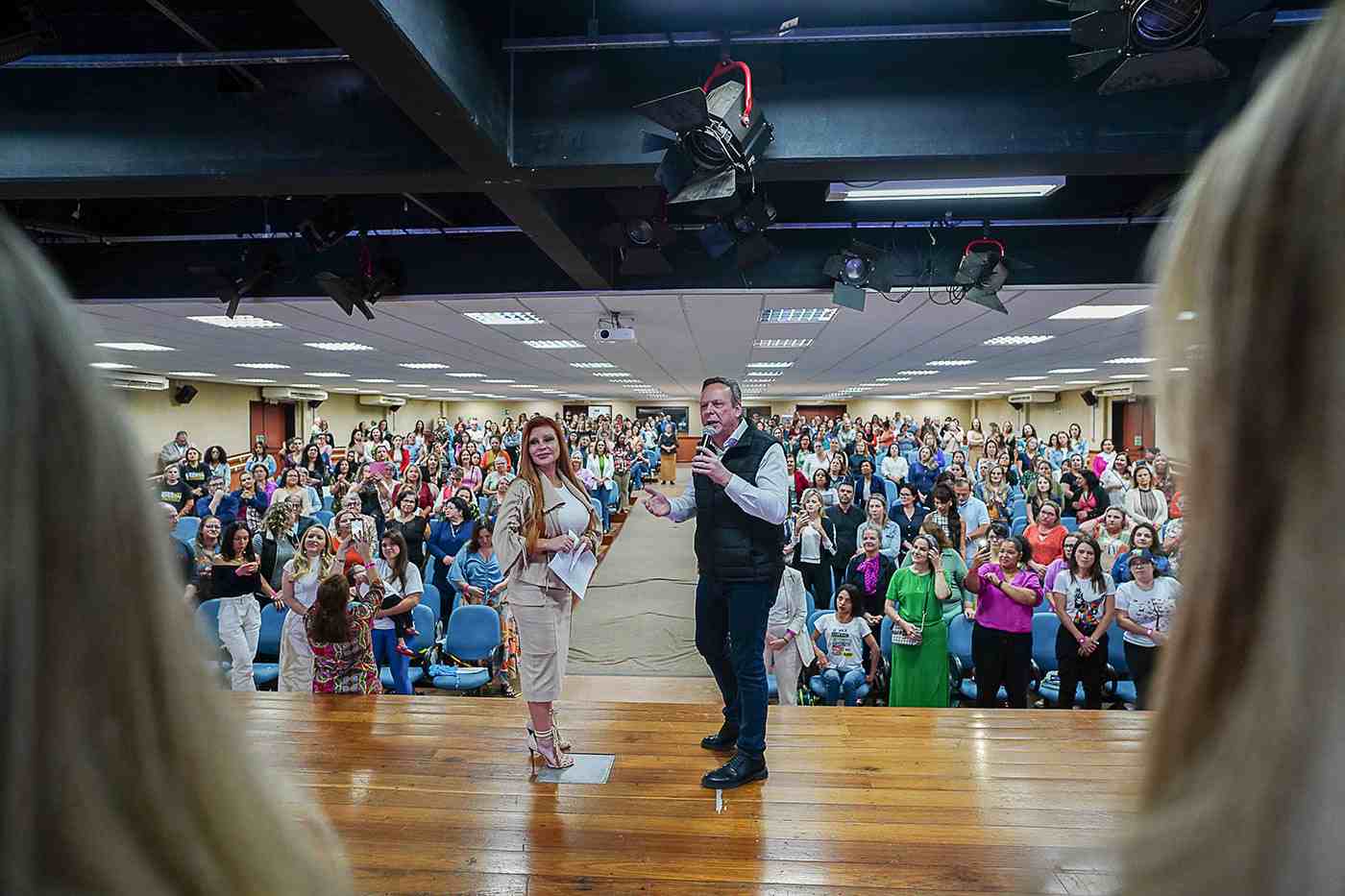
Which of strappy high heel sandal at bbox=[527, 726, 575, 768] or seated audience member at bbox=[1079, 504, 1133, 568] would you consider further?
seated audience member at bbox=[1079, 504, 1133, 568]

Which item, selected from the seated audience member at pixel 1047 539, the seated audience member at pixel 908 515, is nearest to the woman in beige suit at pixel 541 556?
the seated audience member at pixel 1047 539

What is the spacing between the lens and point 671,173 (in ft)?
8.84

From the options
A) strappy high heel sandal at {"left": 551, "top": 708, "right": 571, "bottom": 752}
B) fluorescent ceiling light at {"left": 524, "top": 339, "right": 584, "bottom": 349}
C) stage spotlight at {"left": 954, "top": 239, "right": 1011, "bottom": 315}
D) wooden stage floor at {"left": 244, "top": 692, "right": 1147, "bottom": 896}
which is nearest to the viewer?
wooden stage floor at {"left": 244, "top": 692, "right": 1147, "bottom": 896}

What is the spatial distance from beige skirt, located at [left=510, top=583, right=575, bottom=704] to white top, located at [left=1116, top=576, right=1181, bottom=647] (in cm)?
362

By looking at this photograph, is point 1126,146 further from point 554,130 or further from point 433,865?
point 433,865

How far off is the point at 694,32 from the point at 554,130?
632mm

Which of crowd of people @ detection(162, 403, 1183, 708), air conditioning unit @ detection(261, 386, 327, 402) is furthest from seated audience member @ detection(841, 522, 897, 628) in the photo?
air conditioning unit @ detection(261, 386, 327, 402)

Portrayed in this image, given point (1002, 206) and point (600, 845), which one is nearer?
point (600, 845)

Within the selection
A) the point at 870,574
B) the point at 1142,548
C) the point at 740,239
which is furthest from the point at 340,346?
the point at 1142,548

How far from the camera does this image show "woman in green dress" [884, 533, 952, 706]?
14.6 ft

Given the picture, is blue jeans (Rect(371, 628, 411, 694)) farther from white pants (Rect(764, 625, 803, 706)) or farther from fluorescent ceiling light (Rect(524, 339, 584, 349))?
fluorescent ceiling light (Rect(524, 339, 584, 349))

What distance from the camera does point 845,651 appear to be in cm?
482

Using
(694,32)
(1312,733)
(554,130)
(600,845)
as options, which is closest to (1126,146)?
(694,32)

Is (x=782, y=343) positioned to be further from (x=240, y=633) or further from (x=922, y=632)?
(x=240, y=633)
